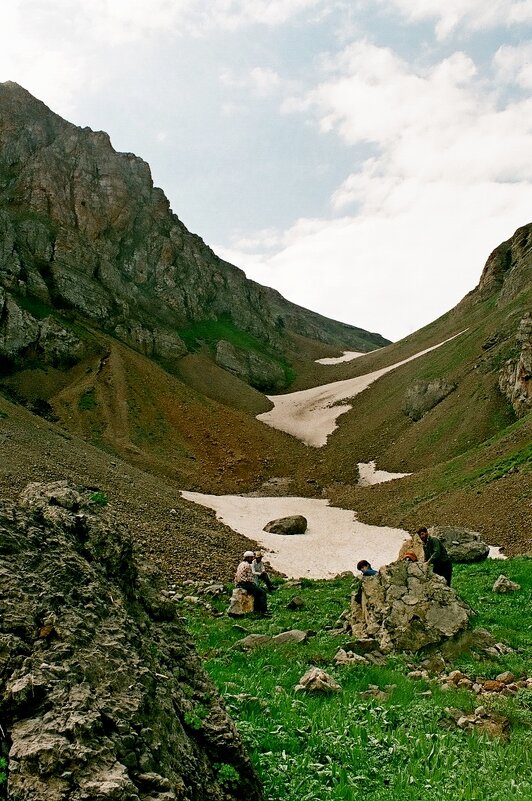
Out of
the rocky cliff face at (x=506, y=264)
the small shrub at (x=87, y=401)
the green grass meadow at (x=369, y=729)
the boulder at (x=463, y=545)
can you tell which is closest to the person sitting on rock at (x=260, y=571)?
the green grass meadow at (x=369, y=729)

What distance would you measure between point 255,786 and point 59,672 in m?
2.12

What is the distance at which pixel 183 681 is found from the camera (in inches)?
203

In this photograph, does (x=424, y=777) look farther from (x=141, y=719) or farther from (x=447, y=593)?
(x=447, y=593)

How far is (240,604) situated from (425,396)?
4989 centimetres

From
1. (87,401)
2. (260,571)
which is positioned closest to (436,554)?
(260,571)

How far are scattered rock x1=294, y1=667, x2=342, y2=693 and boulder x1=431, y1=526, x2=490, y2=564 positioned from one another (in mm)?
15785

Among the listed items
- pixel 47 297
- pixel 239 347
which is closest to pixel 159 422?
pixel 47 297

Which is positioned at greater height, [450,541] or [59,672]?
[59,672]

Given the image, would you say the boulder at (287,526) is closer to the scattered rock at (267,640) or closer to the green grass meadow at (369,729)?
the scattered rock at (267,640)

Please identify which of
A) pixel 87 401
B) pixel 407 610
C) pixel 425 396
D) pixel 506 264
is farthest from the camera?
pixel 506 264

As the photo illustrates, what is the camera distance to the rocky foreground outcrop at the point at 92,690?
307cm

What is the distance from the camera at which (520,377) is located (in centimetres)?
4450

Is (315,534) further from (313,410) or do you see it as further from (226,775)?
(313,410)

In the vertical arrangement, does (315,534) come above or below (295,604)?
below
